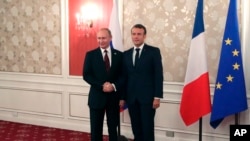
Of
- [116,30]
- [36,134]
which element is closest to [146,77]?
[116,30]

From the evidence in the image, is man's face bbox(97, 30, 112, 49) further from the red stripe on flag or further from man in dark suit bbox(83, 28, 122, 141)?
the red stripe on flag

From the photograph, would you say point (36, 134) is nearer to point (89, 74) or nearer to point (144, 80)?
point (89, 74)

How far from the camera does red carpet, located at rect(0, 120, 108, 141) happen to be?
14.6ft

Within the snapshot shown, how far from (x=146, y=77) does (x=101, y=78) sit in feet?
1.38

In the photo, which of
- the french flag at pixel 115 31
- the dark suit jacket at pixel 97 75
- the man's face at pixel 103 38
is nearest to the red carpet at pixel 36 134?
the french flag at pixel 115 31

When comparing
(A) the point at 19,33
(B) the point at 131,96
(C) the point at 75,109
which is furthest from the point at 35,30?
(B) the point at 131,96

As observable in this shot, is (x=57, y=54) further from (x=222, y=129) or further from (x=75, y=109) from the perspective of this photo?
(x=222, y=129)

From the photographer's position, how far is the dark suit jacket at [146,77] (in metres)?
3.26

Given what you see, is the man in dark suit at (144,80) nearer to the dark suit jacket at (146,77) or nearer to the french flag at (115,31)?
the dark suit jacket at (146,77)

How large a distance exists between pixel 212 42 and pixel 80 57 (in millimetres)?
1846

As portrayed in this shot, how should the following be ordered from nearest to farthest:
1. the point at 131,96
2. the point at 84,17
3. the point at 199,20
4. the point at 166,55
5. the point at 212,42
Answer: the point at 131,96
the point at 199,20
the point at 212,42
the point at 166,55
the point at 84,17

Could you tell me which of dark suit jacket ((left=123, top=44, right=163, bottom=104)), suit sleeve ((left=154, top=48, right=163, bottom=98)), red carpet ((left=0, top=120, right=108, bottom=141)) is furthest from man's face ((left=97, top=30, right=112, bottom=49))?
red carpet ((left=0, top=120, right=108, bottom=141))

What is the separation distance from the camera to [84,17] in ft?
15.6

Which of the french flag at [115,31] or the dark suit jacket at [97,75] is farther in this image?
the french flag at [115,31]
